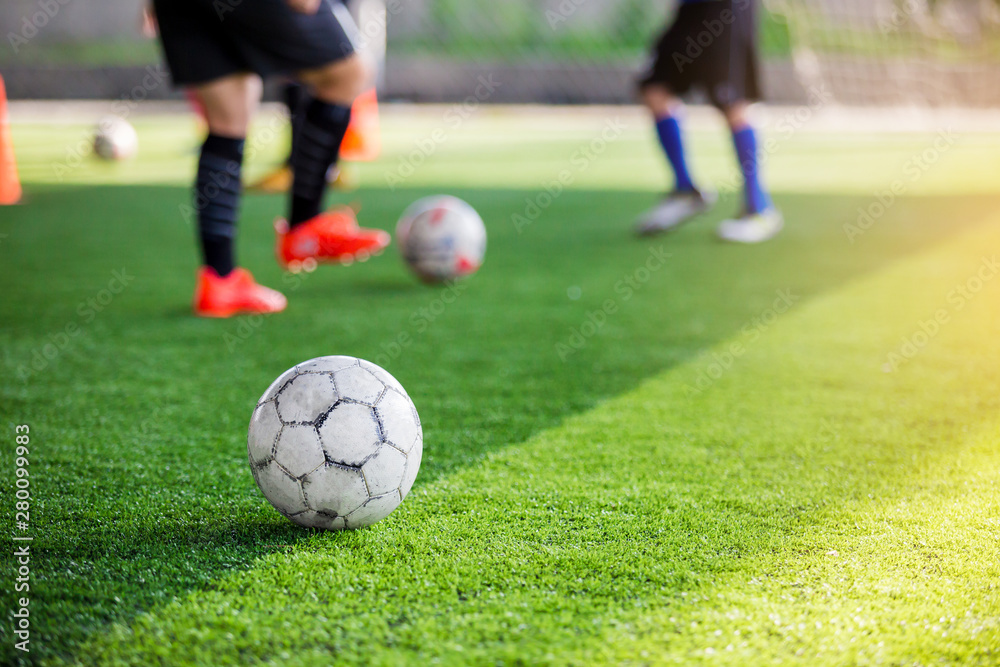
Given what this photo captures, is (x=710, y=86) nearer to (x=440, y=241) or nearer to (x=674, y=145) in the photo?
(x=674, y=145)

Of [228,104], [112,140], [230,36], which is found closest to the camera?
[230,36]

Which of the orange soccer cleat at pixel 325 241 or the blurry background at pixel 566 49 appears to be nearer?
the orange soccer cleat at pixel 325 241

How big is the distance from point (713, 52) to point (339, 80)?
8.34ft

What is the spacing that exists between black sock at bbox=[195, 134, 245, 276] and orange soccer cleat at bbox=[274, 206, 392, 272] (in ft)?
1.87

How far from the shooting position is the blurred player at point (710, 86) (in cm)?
526

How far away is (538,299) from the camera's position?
13.5ft

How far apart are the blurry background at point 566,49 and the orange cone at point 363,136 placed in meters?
4.91

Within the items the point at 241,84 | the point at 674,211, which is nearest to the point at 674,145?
the point at 674,211

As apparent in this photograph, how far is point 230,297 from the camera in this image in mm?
3682

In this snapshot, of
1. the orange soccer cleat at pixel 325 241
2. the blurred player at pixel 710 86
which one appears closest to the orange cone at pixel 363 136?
the blurred player at pixel 710 86

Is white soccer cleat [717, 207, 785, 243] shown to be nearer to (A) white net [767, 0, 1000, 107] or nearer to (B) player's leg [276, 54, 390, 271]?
(B) player's leg [276, 54, 390, 271]

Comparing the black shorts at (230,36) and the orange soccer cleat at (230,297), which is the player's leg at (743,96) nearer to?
the black shorts at (230,36)

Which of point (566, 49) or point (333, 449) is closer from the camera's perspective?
point (333, 449)

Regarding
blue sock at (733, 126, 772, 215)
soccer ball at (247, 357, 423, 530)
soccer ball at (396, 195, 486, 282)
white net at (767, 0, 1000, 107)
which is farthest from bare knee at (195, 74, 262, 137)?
white net at (767, 0, 1000, 107)
